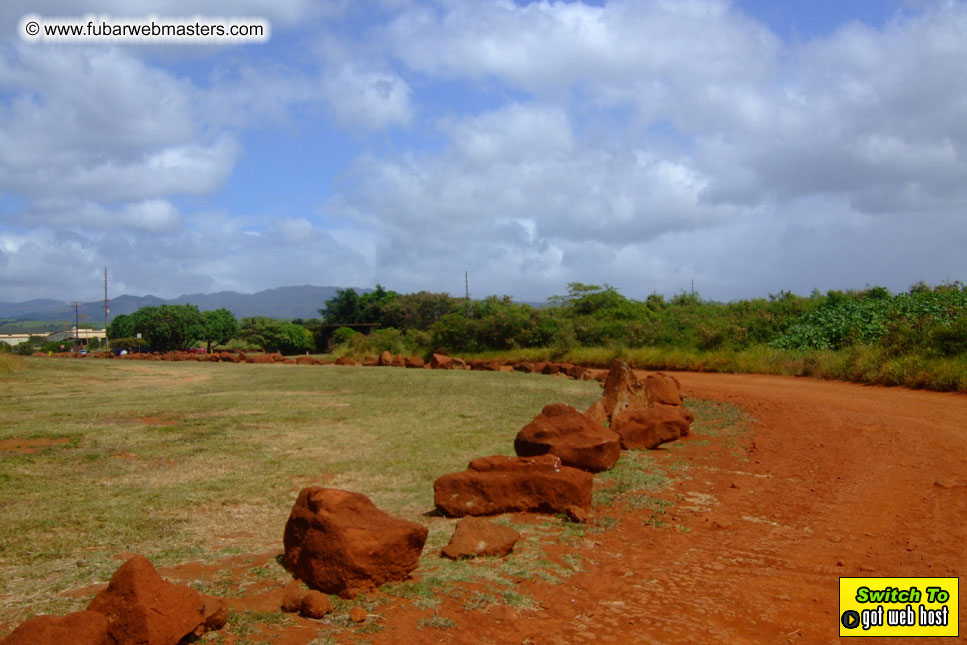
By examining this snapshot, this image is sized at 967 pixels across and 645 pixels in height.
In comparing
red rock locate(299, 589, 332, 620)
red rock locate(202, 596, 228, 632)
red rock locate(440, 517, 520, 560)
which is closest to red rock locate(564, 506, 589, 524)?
red rock locate(440, 517, 520, 560)

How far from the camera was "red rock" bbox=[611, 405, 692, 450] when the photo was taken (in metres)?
9.95

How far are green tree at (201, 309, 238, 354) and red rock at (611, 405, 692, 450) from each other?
5503cm

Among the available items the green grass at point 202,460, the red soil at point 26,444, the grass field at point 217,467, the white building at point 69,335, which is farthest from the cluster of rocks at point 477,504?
the white building at point 69,335

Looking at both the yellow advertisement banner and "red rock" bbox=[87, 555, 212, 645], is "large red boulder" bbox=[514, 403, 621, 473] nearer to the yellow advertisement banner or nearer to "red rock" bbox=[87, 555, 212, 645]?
the yellow advertisement banner

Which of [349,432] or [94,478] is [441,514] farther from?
[349,432]

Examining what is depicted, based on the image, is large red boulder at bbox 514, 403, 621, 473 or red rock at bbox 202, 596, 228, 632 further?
large red boulder at bbox 514, 403, 621, 473

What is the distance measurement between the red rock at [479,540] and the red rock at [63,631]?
2385mm

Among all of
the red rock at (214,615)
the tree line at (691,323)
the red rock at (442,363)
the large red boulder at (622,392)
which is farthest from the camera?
the red rock at (442,363)

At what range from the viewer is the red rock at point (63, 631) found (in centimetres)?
338

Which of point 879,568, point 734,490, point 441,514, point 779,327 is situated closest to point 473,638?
point 441,514

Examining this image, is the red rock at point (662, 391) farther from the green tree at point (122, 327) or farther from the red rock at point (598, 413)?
the green tree at point (122, 327)

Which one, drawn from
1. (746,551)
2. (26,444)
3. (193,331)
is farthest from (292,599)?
(193,331)

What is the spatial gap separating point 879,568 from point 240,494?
5410 millimetres

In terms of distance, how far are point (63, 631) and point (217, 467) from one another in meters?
4.79
